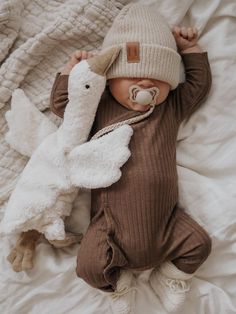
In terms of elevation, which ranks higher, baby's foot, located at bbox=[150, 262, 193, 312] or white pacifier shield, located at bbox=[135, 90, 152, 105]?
white pacifier shield, located at bbox=[135, 90, 152, 105]

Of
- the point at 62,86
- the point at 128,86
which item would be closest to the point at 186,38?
the point at 128,86

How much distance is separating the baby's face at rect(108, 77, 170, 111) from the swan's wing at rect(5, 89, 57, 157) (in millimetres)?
188

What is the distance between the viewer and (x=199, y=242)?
34.4 inches

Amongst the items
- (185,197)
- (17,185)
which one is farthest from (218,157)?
(17,185)

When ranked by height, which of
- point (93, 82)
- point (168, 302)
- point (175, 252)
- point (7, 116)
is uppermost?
point (93, 82)

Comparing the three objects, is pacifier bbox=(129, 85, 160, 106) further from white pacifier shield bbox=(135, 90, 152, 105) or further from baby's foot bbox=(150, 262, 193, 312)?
baby's foot bbox=(150, 262, 193, 312)

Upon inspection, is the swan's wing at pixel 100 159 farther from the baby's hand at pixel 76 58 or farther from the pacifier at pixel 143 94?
the baby's hand at pixel 76 58

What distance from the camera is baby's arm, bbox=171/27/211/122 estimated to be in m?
0.96

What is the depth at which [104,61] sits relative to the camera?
34.3 inches

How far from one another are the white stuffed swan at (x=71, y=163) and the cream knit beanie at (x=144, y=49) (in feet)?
0.10

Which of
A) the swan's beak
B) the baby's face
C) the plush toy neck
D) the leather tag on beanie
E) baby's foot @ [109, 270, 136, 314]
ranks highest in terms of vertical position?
the leather tag on beanie

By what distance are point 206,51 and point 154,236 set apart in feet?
1.54

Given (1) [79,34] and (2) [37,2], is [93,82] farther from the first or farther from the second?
(2) [37,2]

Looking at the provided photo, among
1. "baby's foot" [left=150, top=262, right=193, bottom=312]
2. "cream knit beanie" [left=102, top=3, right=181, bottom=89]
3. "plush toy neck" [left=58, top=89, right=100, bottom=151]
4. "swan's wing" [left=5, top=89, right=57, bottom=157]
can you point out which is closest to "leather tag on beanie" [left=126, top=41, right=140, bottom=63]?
"cream knit beanie" [left=102, top=3, right=181, bottom=89]
